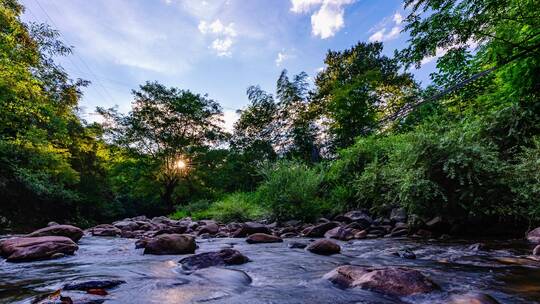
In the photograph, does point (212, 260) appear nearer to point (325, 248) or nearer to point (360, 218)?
point (325, 248)

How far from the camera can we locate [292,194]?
26.6 feet

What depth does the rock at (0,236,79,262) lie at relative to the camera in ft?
11.4

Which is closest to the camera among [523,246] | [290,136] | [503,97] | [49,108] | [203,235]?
[523,246]

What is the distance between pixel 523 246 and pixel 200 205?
1566 cm

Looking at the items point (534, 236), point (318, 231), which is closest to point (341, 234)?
point (318, 231)

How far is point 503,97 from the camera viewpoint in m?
6.26

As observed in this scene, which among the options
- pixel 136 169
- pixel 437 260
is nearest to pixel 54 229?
pixel 437 260

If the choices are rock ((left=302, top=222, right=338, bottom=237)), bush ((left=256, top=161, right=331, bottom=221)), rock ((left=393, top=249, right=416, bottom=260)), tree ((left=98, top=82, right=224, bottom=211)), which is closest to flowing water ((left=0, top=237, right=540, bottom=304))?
rock ((left=393, top=249, right=416, bottom=260))

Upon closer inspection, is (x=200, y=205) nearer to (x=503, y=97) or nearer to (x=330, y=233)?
(x=330, y=233)

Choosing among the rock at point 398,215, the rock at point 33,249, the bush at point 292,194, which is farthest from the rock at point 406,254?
the bush at point 292,194

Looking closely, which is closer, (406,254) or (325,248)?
(406,254)

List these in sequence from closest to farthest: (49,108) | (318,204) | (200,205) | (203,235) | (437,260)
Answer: (437,260)
(203,235)
(318,204)
(49,108)
(200,205)

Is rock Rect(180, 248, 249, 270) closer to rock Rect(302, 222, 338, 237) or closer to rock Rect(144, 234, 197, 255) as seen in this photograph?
rock Rect(144, 234, 197, 255)

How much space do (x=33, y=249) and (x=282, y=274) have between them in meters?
3.03
